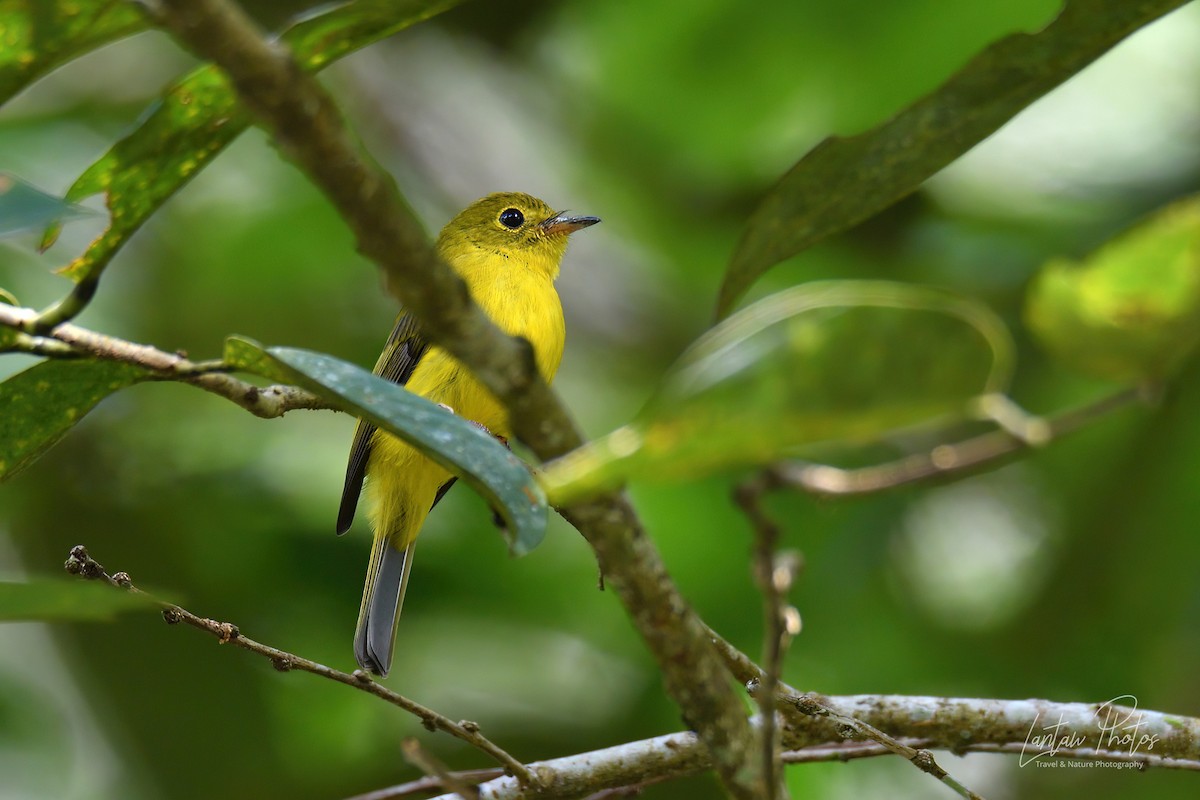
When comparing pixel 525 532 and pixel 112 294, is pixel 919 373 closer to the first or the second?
pixel 525 532

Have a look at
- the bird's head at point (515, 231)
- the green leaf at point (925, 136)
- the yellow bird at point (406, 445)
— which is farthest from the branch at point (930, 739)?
the bird's head at point (515, 231)

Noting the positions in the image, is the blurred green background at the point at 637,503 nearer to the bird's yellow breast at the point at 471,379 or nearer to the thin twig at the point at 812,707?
the bird's yellow breast at the point at 471,379

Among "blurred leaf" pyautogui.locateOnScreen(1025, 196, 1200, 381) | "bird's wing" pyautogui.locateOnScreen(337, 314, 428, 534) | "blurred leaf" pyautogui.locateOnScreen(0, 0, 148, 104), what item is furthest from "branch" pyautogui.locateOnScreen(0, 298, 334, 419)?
"bird's wing" pyautogui.locateOnScreen(337, 314, 428, 534)

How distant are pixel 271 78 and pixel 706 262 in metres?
4.45

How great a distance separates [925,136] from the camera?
1.74m

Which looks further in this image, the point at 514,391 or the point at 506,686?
the point at 506,686

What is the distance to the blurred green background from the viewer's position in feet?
13.0

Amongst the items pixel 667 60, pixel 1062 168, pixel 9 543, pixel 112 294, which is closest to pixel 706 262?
pixel 667 60

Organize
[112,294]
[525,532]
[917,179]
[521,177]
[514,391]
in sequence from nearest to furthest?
[514,391] → [525,532] → [917,179] → [112,294] → [521,177]

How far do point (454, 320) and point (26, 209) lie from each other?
24.7 inches

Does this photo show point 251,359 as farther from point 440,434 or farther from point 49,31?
point 49,31

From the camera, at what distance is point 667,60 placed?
533 cm

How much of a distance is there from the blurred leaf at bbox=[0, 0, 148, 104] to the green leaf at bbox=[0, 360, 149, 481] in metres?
0.37

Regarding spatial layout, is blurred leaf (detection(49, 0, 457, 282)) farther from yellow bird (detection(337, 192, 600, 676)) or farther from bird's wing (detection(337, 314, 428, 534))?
bird's wing (detection(337, 314, 428, 534))
